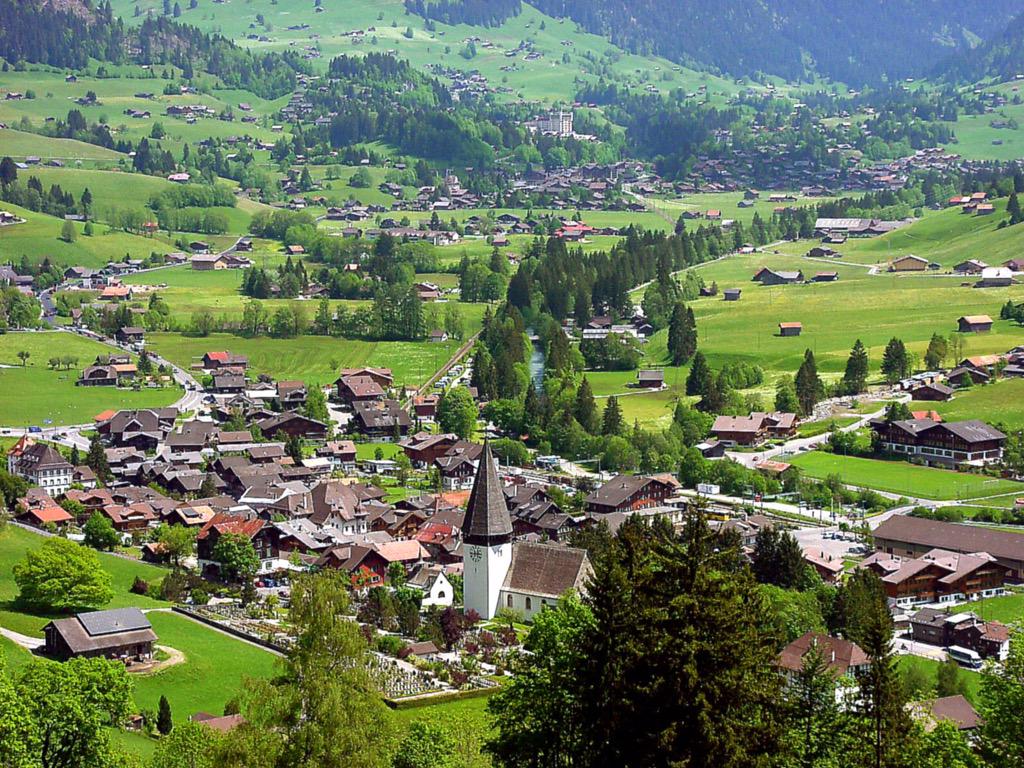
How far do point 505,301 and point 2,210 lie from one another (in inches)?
2071

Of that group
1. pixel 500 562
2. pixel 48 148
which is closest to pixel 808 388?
pixel 500 562

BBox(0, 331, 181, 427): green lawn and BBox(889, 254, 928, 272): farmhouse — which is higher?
BBox(889, 254, 928, 272): farmhouse

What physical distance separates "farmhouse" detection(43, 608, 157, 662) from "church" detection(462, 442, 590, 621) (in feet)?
30.4

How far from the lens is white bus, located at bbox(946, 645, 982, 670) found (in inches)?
1683

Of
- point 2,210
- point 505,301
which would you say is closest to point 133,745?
point 505,301

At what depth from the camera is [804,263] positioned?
414ft

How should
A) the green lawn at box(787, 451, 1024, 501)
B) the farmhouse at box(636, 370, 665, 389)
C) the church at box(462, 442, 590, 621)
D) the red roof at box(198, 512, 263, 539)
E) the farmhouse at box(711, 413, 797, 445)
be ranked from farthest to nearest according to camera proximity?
the farmhouse at box(636, 370, 665, 389) < the farmhouse at box(711, 413, 797, 445) < the green lawn at box(787, 451, 1024, 501) < the red roof at box(198, 512, 263, 539) < the church at box(462, 442, 590, 621)

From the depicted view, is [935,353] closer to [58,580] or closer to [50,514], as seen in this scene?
[50,514]

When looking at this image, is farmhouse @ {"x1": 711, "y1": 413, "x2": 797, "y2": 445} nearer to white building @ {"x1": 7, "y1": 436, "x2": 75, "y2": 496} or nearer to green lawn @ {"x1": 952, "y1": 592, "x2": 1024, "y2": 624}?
green lawn @ {"x1": 952, "y1": 592, "x2": 1024, "y2": 624}

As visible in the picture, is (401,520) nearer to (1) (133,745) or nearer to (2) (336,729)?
(1) (133,745)

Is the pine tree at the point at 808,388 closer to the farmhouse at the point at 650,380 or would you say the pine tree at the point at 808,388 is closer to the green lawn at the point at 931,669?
the farmhouse at the point at 650,380

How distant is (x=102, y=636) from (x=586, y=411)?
3922 centimetres

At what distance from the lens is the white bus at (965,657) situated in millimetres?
42750

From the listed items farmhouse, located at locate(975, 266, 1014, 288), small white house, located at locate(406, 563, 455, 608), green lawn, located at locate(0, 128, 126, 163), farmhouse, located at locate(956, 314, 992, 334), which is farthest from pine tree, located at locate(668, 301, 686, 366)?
green lawn, located at locate(0, 128, 126, 163)
